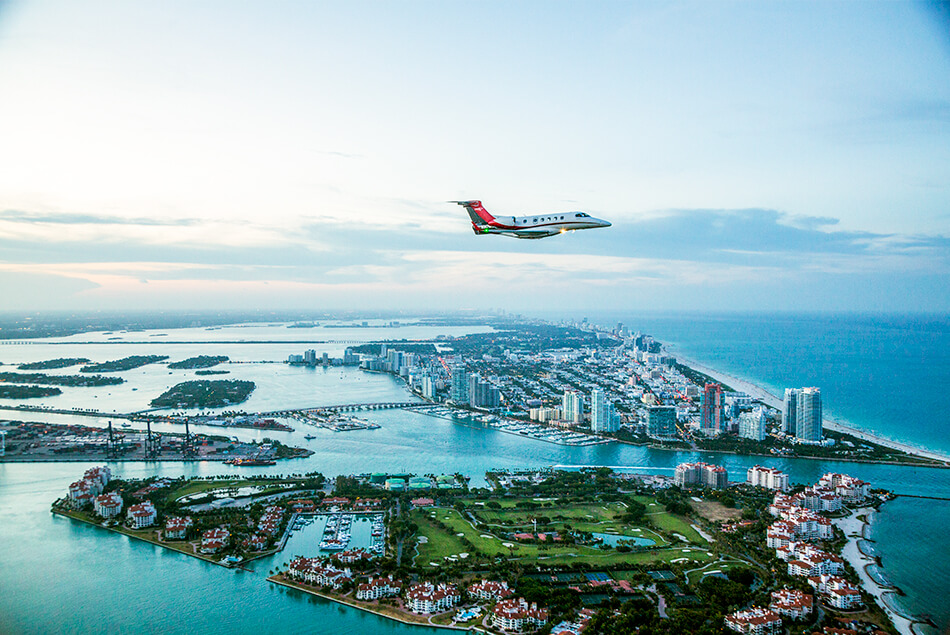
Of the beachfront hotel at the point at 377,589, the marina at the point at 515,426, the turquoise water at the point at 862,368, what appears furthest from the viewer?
the turquoise water at the point at 862,368

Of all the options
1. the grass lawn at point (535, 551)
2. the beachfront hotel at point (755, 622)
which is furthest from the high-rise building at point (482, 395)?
the beachfront hotel at point (755, 622)

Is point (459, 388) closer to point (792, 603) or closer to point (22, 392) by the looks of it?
point (22, 392)

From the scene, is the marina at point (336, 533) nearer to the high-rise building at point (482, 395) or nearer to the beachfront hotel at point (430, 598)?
the beachfront hotel at point (430, 598)

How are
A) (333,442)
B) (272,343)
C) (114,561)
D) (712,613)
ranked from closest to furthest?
(712,613) < (114,561) < (333,442) < (272,343)

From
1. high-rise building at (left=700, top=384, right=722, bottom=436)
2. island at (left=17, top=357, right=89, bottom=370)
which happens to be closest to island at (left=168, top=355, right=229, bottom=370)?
island at (left=17, top=357, right=89, bottom=370)

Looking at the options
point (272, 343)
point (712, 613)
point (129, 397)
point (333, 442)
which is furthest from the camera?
point (272, 343)

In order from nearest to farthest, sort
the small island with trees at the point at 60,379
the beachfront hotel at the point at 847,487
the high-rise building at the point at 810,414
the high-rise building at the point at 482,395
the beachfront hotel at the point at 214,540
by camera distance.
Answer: the beachfront hotel at the point at 214,540
the beachfront hotel at the point at 847,487
the high-rise building at the point at 810,414
the high-rise building at the point at 482,395
the small island with trees at the point at 60,379

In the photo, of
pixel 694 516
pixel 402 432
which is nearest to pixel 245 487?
pixel 402 432

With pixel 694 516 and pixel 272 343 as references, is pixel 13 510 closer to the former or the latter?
pixel 694 516
